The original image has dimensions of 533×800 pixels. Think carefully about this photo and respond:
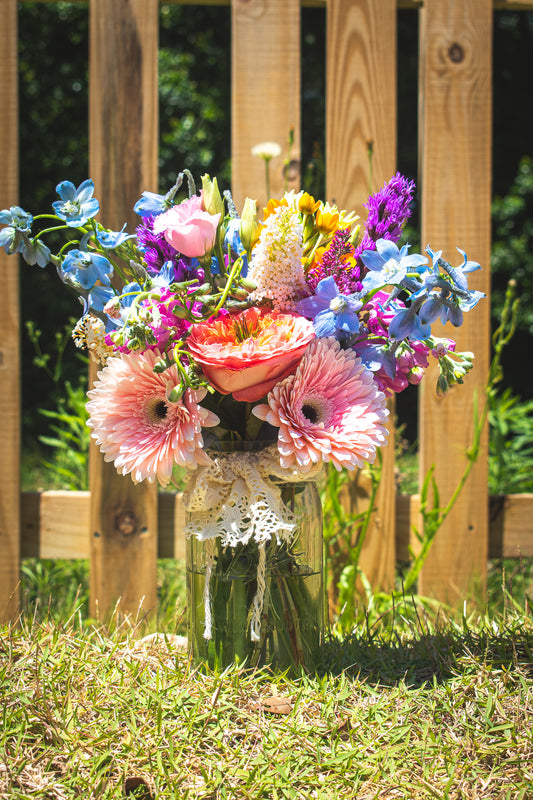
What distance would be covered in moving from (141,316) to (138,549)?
113cm

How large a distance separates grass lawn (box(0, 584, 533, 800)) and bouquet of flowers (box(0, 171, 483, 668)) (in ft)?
0.33

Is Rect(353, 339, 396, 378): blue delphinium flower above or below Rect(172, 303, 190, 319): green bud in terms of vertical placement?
below

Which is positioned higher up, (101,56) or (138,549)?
(101,56)

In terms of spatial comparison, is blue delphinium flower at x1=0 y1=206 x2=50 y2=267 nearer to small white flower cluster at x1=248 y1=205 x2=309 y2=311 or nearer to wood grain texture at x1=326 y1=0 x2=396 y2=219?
small white flower cluster at x1=248 y1=205 x2=309 y2=311

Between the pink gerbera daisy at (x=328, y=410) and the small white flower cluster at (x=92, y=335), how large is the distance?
0.82 feet

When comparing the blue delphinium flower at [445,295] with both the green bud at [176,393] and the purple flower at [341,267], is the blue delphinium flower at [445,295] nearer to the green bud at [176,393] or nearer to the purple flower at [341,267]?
the purple flower at [341,267]

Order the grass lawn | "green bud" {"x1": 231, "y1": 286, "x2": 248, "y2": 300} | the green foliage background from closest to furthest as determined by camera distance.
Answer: the grass lawn, "green bud" {"x1": 231, "y1": 286, "x2": 248, "y2": 300}, the green foliage background

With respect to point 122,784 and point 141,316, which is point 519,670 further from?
point 141,316

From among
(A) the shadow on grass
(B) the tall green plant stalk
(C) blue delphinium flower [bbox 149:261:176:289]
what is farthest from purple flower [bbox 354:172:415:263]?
(B) the tall green plant stalk

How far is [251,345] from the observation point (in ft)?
2.70

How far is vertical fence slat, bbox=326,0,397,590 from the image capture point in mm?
1725

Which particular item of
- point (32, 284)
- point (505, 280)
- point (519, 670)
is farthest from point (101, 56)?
point (505, 280)

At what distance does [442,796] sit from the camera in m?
0.76

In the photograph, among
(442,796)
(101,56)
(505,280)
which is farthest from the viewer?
(505,280)
